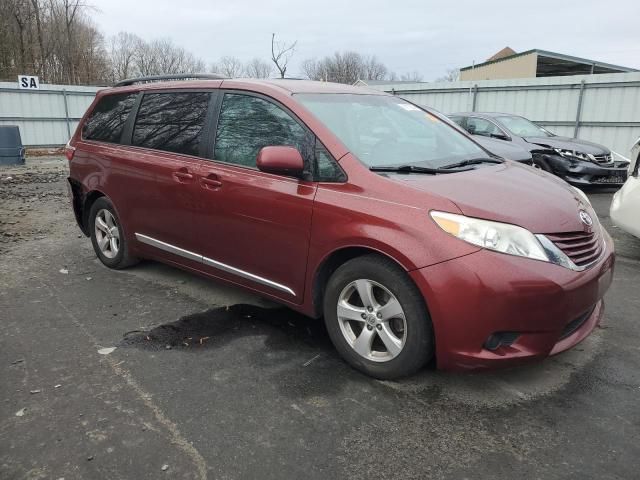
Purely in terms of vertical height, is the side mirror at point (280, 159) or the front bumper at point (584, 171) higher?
the side mirror at point (280, 159)

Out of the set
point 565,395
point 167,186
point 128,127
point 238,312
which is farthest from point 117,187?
point 565,395

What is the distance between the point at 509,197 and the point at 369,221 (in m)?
0.80

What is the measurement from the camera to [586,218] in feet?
10.2

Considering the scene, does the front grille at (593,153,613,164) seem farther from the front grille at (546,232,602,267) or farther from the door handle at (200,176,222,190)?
the door handle at (200,176,222,190)

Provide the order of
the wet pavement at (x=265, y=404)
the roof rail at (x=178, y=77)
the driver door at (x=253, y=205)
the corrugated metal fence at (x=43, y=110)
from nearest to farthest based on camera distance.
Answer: the wet pavement at (x=265, y=404), the driver door at (x=253, y=205), the roof rail at (x=178, y=77), the corrugated metal fence at (x=43, y=110)

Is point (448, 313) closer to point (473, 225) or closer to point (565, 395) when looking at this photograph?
point (473, 225)

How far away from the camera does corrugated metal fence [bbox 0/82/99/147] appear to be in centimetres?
1727

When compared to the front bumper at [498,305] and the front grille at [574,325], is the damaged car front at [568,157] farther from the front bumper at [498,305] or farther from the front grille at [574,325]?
the front bumper at [498,305]

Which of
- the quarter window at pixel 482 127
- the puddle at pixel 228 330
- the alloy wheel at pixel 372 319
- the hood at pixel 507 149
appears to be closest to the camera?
the alloy wheel at pixel 372 319

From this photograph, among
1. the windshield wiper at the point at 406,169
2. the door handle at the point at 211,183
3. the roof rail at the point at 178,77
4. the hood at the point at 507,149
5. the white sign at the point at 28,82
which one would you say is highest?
the white sign at the point at 28,82

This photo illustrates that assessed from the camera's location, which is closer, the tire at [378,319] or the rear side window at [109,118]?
the tire at [378,319]

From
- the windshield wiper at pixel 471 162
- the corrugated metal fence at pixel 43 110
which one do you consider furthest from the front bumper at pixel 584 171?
the corrugated metal fence at pixel 43 110

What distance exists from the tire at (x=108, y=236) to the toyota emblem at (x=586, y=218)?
3.79 m

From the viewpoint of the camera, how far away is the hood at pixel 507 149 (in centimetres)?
917
